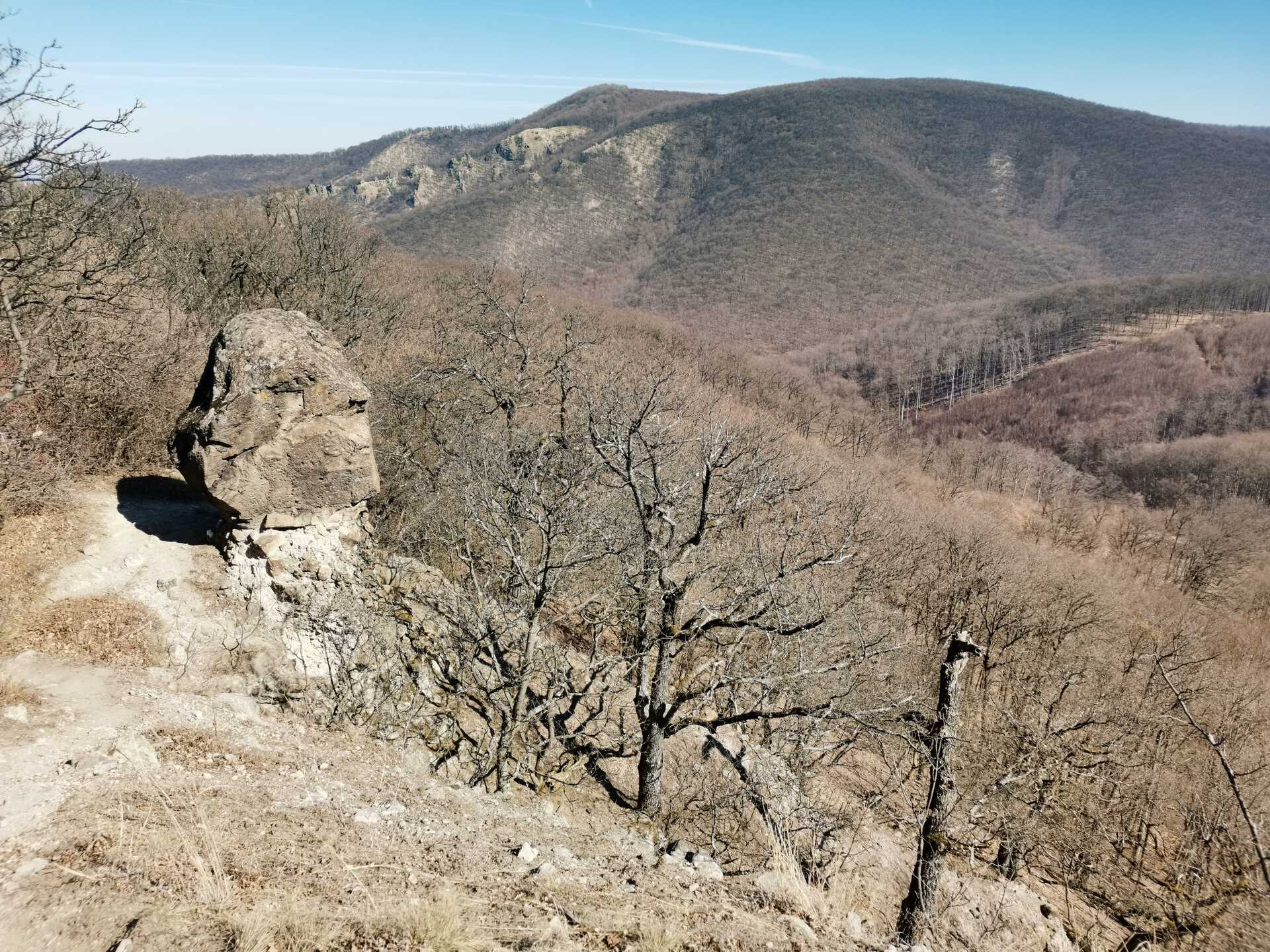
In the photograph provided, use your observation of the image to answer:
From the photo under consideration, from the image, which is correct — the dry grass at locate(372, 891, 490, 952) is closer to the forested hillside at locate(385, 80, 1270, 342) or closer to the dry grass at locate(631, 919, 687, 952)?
the dry grass at locate(631, 919, 687, 952)

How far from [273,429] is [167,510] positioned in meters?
3.26

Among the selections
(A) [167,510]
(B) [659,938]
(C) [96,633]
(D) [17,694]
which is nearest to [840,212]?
(A) [167,510]

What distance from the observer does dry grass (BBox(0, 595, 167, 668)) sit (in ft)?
27.1

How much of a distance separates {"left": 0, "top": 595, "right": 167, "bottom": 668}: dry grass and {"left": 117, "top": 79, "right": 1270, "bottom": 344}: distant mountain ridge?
105211 millimetres

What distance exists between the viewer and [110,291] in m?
16.0

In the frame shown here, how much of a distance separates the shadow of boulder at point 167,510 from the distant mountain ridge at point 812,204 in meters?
101

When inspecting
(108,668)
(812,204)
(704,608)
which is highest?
(812,204)

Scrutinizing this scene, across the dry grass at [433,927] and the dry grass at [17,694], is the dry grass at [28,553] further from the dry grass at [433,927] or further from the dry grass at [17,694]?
the dry grass at [433,927]

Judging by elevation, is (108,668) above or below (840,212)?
below

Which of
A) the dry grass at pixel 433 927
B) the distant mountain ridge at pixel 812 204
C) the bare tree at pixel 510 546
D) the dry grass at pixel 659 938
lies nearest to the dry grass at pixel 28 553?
the bare tree at pixel 510 546

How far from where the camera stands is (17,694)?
700 cm

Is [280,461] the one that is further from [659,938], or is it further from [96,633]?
[659,938]

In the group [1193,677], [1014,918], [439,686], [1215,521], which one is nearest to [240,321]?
[439,686]

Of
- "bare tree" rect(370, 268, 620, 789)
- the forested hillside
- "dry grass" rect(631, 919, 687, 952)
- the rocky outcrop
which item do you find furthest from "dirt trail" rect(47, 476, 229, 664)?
the forested hillside
